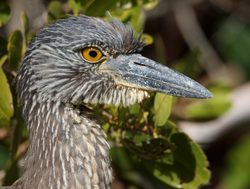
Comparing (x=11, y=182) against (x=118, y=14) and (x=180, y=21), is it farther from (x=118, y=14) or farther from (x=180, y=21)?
(x=180, y=21)

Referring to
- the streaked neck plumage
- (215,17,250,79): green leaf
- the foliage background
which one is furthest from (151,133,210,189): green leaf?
(215,17,250,79): green leaf

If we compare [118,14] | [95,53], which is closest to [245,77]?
[118,14]

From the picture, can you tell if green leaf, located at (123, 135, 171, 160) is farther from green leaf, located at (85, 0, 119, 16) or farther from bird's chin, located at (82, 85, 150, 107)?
green leaf, located at (85, 0, 119, 16)

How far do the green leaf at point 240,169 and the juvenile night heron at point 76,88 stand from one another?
11.6ft

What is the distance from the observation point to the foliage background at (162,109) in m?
3.82

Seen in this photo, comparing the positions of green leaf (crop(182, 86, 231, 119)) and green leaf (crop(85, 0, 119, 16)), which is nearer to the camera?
green leaf (crop(85, 0, 119, 16))

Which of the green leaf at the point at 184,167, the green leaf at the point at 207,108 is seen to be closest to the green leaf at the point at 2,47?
the green leaf at the point at 184,167

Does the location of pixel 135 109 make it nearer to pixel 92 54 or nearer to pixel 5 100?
pixel 92 54

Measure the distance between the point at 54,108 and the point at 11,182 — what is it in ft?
2.06

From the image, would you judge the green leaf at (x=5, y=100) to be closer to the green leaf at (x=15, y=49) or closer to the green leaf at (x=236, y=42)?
the green leaf at (x=15, y=49)

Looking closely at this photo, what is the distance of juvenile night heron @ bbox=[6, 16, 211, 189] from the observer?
11.8ft

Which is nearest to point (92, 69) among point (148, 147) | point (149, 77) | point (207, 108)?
point (149, 77)

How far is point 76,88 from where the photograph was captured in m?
3.62

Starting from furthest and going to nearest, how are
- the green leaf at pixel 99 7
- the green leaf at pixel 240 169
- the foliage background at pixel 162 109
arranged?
1. the green leaf at pixel 240 169
2. the green leaf at pixel 99 7
3. the foliage background at pixel 162 109
